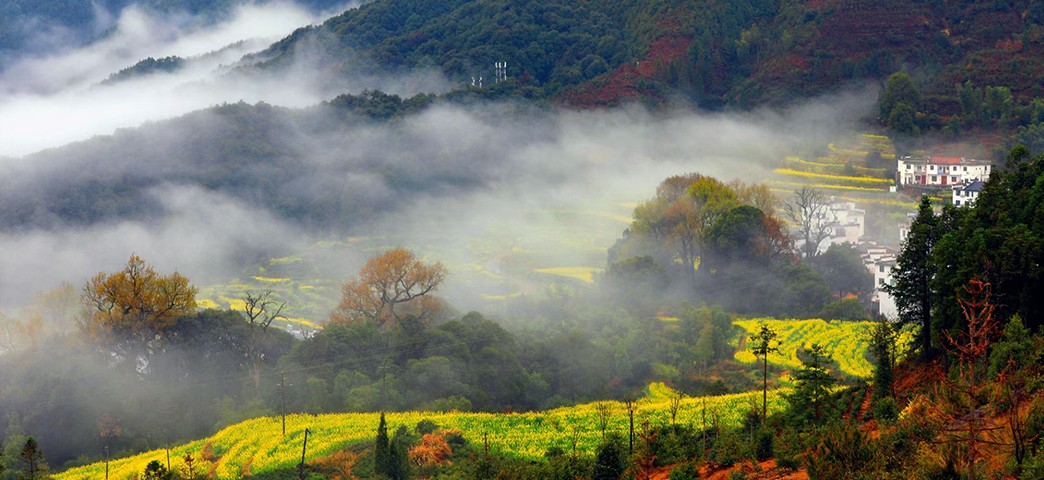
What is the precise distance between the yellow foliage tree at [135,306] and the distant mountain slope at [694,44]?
59864mm

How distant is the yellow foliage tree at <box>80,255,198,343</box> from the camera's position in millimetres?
46281

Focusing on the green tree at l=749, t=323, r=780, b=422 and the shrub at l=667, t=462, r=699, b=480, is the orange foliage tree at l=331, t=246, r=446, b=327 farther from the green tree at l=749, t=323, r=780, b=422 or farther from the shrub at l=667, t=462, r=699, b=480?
the shrub at l=667, t=462, r=699, b=480

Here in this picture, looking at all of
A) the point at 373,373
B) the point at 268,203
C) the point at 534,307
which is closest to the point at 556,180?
the point at 268,203

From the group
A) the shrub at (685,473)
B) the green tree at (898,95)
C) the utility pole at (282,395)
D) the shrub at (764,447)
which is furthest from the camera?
the green tree at (898,95)

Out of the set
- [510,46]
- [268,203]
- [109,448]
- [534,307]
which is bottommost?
[109,448]

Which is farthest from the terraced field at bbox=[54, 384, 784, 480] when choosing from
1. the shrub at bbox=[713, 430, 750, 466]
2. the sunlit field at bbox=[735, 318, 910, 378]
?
the sunlit field at bbox=[735, 318, 910, 378]

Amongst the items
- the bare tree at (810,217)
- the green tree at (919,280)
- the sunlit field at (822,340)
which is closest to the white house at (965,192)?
the bare tree at (810,217)

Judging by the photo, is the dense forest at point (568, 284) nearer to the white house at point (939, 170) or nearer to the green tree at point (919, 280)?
the green tree at point (919, 280)

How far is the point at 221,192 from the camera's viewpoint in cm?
8412

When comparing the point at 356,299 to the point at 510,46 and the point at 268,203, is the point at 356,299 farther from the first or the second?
the point at 510,46

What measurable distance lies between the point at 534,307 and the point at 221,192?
117 ft

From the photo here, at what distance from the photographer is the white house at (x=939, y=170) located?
74125mm

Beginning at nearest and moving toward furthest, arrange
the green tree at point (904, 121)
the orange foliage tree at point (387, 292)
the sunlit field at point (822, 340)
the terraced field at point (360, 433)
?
the terraced field at point (360, 433), the sunlit field at point (822, 340), the orange foliage tree at point (387, 292), the green tree at point (904, 121)

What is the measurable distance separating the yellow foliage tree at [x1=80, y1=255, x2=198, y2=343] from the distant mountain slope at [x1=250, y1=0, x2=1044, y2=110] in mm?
59864
